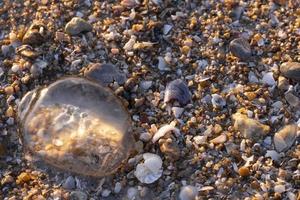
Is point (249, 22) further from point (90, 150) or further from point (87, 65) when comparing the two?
point (90, 150)

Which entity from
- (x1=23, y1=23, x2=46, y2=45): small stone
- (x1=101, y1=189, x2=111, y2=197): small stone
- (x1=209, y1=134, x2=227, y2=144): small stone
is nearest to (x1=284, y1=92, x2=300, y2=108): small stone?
(x1=209, y1=134, x2=227, y2=144): small stone

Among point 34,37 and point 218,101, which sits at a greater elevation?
point 34,37

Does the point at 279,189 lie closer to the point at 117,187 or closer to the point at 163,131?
the point at 163,131

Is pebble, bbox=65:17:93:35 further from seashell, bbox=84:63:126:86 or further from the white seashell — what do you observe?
the white seashell

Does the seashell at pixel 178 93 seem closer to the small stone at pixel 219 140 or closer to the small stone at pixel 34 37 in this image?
the small stone at pixel 219 140

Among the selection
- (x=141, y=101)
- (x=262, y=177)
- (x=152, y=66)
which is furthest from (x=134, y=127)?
(x=262, y=177)

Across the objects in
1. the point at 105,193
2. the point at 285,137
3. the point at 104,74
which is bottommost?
the point at 105,193

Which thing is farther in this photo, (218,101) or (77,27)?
(77,27)

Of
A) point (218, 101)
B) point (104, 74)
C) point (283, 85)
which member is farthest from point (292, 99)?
point (104, 74)
